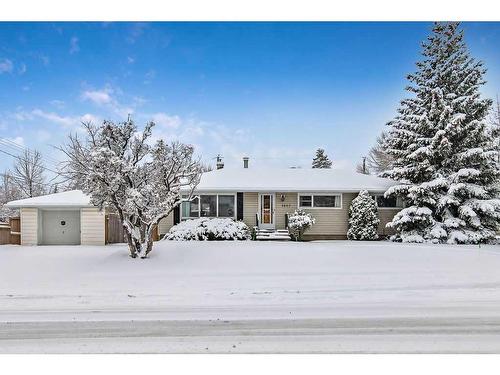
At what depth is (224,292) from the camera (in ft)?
20.8

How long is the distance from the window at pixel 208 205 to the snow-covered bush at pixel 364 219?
20.5 feet

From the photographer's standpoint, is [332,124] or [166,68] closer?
[166,68]

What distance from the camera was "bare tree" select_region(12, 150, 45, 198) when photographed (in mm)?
31188

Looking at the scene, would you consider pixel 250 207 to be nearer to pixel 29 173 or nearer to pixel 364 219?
pixel 364 219

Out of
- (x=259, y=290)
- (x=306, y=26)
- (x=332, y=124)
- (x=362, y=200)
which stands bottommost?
(x=259, y=290)

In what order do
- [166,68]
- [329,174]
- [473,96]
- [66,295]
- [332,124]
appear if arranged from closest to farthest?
[66,295] → [166,68] → [332,124] → [473,96] → [329,174]

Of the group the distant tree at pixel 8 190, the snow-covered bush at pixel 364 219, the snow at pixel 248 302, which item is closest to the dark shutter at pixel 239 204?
the snow-covered bush at pixel 364 219

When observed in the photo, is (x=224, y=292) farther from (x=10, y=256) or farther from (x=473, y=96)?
(x=473, y=96)

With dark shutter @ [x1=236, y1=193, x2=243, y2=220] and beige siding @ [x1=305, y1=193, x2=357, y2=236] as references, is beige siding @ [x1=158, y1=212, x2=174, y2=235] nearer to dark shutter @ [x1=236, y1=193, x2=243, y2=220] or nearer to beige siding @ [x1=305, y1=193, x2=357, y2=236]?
dark shutter @ [x1=236, y1=193, x2=243, y2=220]

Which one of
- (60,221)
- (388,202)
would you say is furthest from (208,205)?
(388,202)

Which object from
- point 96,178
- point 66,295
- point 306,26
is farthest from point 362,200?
point 66,295

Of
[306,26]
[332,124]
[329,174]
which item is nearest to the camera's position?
[306,26]

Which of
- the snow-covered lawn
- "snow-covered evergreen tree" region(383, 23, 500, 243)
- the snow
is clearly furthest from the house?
the snow

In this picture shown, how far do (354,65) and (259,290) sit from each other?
23.9 ft
